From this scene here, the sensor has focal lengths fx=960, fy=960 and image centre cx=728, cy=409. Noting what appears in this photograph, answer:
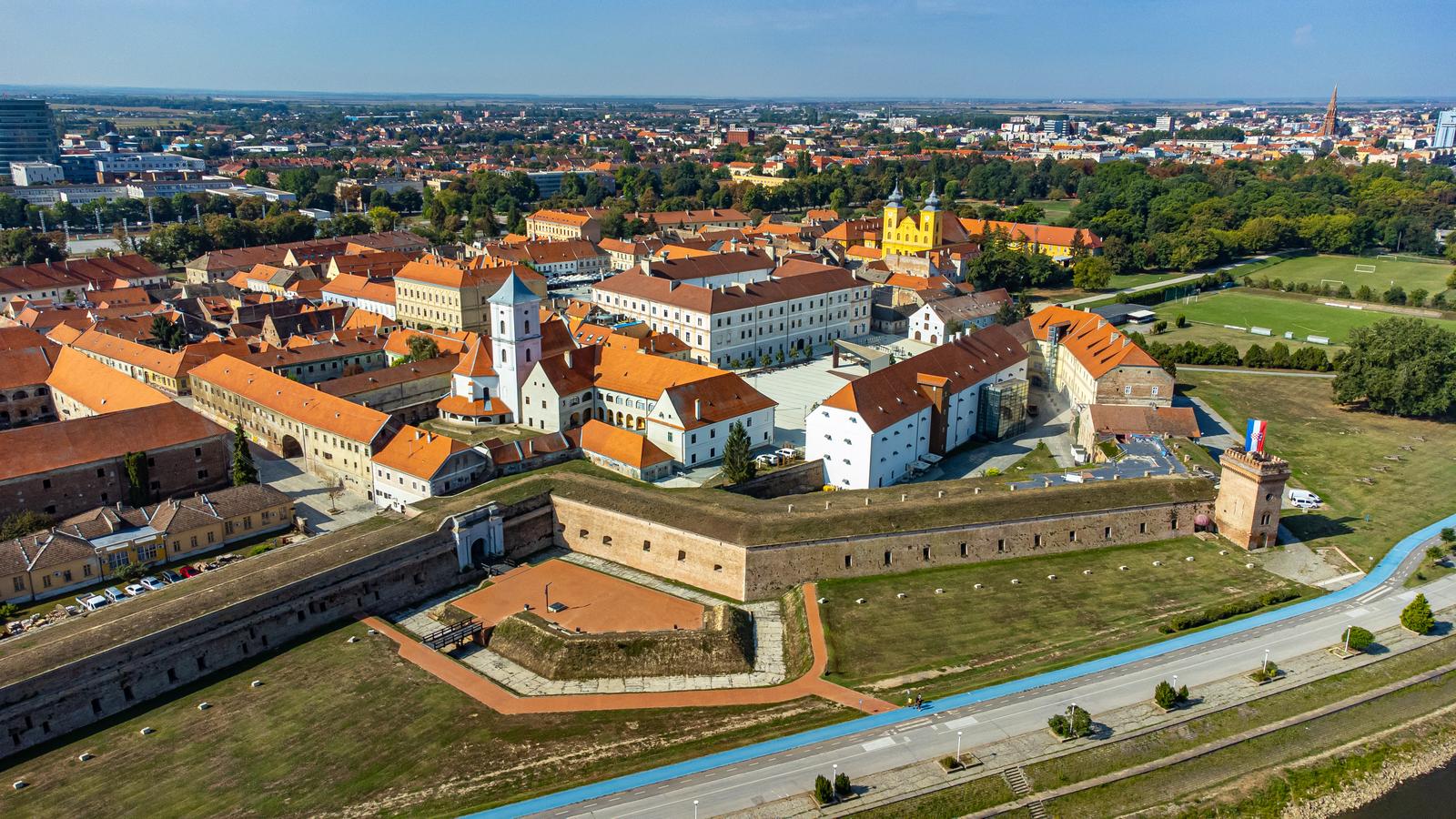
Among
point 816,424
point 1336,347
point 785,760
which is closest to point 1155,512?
point 816,424

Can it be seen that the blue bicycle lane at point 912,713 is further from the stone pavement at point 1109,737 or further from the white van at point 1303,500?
the white van at point 1303,500

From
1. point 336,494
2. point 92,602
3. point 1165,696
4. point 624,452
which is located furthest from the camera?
point 336,494

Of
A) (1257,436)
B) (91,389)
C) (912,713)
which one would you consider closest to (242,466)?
(91,389)

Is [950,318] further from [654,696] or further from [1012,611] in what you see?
[654,696]

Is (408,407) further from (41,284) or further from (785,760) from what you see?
(41,284)

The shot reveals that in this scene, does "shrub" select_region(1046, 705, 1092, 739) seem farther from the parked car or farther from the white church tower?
the parked car

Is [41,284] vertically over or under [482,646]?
over
